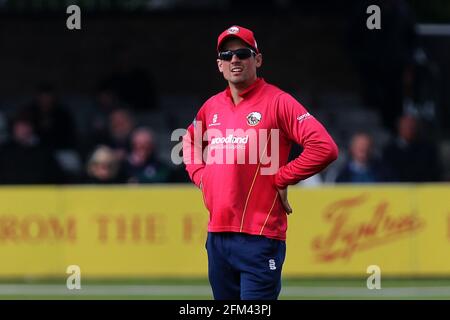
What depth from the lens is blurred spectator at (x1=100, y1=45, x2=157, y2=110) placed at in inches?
853

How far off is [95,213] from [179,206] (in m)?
1.02

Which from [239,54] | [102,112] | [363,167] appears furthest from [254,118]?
[102,112]

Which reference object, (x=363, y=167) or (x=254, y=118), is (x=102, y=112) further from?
(x=254, y=118)

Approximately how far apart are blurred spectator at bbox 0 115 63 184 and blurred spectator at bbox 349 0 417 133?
5333mm

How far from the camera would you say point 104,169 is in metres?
17.8

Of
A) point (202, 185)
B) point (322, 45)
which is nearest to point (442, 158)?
point (322, 45)

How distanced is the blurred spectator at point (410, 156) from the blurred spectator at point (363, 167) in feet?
1.60

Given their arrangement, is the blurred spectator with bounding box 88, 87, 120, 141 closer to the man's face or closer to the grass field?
the grass field

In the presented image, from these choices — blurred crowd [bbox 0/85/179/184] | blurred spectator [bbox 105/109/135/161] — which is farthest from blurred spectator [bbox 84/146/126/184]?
blurred spectator [bbox 105/109/135/161]

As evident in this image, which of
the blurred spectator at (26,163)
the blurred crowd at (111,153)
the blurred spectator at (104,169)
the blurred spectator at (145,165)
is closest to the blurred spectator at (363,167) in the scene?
the blurred crowd at (111,153)

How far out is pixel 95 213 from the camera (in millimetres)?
17188

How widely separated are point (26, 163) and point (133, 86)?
3391 millimetres
